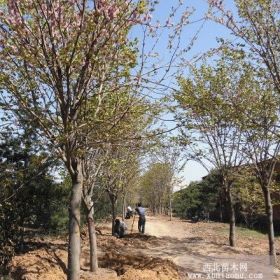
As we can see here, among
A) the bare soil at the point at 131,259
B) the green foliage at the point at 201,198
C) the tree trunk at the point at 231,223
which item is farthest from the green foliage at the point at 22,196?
the green foliage at the point at 201,198

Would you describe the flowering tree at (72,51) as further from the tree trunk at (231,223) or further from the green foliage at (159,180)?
the green foliage at (159,180)

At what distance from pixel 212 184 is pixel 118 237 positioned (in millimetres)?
23877

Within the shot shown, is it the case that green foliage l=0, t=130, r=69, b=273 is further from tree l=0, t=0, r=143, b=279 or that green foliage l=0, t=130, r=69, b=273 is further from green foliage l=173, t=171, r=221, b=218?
green foliage l=173, t=171, r=221, b=218

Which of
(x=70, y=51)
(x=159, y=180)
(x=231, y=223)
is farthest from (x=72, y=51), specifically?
(x=159, y=180)

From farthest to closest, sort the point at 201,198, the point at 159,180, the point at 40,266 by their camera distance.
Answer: the point at 159,180 → the point at 201,198 → the point at 40,266

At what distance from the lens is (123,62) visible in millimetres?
8109

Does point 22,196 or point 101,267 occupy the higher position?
point 22,196

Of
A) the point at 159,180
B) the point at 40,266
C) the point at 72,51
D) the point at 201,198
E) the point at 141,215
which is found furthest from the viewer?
the point at 159,180

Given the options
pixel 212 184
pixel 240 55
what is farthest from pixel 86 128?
pixel 212 184

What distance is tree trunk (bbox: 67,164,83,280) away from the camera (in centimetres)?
783

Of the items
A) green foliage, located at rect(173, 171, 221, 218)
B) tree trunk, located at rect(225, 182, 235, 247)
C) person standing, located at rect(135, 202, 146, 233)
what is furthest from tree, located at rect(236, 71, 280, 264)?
green foliage, located at rect(173, 171, 221, 218)

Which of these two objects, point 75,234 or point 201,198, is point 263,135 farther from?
point 201,198

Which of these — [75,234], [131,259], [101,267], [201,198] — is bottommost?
[101,267]

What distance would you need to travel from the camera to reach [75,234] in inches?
314
